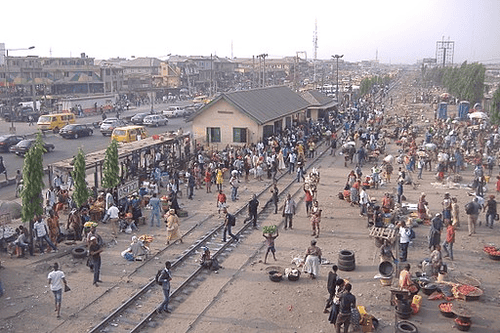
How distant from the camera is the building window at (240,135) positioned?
33.6 m

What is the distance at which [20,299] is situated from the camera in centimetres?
1245

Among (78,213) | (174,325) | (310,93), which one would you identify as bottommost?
(174,325)

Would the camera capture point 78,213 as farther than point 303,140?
No

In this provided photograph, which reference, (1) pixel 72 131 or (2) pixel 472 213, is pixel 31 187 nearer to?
(2) pixel 472 213

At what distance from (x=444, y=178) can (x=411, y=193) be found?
13.7ft

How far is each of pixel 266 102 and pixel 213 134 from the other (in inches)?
246

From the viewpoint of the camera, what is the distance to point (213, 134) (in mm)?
34469

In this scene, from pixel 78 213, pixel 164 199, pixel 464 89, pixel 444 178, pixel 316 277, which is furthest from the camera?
pixel 464 89

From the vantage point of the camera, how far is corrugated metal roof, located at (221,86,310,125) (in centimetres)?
3354

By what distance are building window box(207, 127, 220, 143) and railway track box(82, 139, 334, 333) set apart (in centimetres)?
1402

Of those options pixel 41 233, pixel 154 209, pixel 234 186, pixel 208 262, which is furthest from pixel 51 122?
pixel 208 262

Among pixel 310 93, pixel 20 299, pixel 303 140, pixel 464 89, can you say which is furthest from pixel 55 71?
pixel 20 299

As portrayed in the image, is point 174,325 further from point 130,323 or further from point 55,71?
point 55,71

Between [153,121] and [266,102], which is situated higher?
[266,102]
